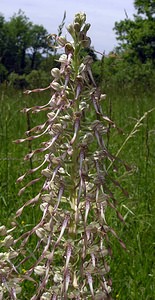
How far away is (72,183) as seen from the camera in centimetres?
128

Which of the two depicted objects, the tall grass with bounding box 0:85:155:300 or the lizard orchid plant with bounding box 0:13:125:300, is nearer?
the lizard orchid plant with bounding box 0:13:125:300

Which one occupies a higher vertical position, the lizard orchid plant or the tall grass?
the lizard orchid plant

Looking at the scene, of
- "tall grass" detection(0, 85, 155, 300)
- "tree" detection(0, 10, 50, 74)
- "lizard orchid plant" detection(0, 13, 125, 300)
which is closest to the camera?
"lizard orchid plant" detection(0, 13, 125, 300)

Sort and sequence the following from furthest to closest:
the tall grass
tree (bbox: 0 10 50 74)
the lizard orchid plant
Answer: tree (bbox: 0 10 50 74) → the tall grass → the lizard orchid plant

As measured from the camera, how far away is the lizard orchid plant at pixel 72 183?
120cm

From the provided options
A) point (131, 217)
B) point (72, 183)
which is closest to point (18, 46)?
point (131, 217)

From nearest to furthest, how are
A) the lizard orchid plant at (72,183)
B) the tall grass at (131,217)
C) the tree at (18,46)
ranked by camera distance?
1. the lizard orchid plant at (72,183)
2. the tall grass at (131,217)
3. the tree at (18,46)

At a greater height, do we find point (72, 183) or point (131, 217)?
point (72, 183)

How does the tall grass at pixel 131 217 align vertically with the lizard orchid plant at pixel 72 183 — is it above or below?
below

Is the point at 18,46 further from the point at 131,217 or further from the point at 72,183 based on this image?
the point at 72,183

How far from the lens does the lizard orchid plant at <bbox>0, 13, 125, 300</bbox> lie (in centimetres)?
120

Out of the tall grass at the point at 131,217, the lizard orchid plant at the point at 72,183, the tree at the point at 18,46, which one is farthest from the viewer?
the tree at the point at 18,46

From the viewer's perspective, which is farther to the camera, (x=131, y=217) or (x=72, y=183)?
(x=131, y=217)

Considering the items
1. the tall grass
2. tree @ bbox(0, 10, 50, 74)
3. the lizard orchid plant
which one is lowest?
the tall grass
